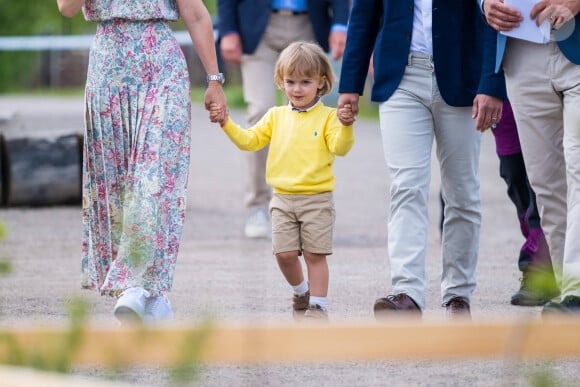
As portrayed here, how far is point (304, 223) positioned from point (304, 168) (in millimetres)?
248

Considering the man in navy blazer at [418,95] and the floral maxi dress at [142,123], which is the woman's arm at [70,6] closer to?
the floral maxi dress at [142,123]

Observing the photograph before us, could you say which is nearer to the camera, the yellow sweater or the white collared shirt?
the white collared shirt

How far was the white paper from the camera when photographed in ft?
17.8

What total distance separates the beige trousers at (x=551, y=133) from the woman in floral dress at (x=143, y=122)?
Answer: 1336mm

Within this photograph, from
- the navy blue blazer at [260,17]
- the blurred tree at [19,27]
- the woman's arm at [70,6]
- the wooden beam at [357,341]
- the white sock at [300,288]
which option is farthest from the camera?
the blurred tree at [19,27]

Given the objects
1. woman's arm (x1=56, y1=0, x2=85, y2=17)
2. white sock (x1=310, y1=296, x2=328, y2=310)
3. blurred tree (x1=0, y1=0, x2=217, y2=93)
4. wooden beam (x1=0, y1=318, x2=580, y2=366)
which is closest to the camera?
wooden beam (x1=0, y1=318, x2=580, y2=366)

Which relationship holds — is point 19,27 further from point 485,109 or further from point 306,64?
point 485,109

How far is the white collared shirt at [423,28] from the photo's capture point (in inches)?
227

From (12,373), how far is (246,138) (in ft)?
12.7

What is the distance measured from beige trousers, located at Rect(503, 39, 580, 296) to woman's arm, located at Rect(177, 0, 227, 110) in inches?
49.1

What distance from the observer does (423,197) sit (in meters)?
5.80

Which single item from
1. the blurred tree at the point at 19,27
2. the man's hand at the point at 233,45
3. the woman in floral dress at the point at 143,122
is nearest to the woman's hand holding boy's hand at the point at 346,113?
the woman in floral dress at the point at 143,122

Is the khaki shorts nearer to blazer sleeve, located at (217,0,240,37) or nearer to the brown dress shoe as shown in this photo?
the brown dress shoe

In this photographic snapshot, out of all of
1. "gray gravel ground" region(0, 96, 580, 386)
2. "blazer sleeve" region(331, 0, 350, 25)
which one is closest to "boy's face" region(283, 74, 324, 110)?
"gray gravel ground" region(0, 96, 580, 386)
